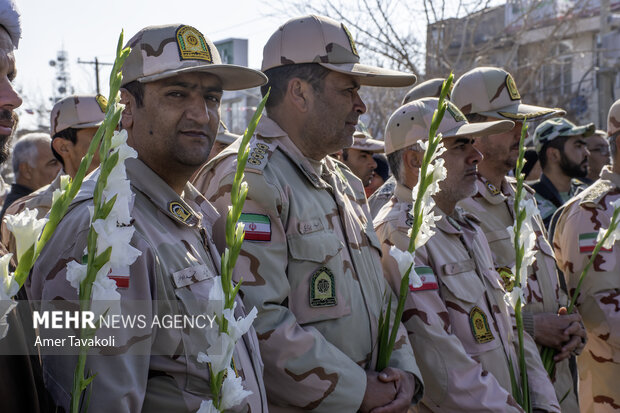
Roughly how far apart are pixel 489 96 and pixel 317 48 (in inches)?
72.8

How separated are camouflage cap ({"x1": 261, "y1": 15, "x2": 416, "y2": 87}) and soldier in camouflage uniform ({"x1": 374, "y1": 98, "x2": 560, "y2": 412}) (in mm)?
546


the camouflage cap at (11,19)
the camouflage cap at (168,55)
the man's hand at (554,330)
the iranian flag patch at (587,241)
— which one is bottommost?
the man's hand at (554,330)

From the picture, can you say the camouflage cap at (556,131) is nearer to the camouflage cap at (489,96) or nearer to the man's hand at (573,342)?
the camouflage cap at (489,96)

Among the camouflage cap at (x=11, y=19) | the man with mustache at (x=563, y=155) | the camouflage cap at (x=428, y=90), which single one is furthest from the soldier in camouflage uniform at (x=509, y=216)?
the camouflage cap at (x=11, y=19)

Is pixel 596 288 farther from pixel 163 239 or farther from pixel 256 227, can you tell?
pixel 163 239

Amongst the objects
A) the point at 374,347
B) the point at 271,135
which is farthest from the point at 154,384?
the point at 271,135

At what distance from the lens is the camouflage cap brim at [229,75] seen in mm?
2615

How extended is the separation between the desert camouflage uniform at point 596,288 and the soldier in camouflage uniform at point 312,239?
6.00 ft

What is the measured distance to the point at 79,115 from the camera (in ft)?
14.4

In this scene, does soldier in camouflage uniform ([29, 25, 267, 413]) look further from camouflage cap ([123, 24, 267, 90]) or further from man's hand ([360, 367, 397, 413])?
man's hand ([360, 367, 397, 413])

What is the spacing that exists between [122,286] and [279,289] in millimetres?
824

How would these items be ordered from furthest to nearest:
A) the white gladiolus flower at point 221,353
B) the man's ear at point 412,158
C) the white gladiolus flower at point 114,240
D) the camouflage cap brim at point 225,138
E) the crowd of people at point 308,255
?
the camouflage cap brim at point 225,138 < the man's ear at point 412,158 < the crowd of people at point 308,255 < the white gladiolus flower at point 221,353 < the white gladiolus flower at point 114,240

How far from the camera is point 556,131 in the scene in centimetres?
692

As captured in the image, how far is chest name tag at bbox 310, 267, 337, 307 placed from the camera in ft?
9.58
